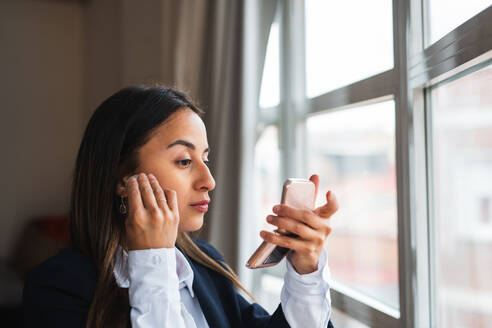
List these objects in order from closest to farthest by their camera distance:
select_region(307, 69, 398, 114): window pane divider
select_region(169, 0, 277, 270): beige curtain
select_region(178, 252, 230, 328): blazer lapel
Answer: select_region(178, 252, 230, 328): blazer lapel < select_region(307, 69, 398, 114): window pane divider < select_region(169, 0, 277, 270): beige curtain

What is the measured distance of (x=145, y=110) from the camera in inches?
44.1

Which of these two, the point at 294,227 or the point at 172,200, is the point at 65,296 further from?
the point at 294,227

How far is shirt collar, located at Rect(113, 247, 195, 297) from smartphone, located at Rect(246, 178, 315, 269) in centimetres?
21

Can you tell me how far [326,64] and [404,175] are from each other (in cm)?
70

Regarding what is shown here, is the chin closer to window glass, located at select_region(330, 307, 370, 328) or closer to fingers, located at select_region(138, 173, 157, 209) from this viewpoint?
fingers, located at select_region(138, 173, 157, 209)

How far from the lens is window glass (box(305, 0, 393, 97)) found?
1.49 m

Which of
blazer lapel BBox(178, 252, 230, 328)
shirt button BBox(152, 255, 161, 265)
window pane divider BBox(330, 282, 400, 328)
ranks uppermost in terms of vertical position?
shirt button BBox(152, 255, 161, 265)

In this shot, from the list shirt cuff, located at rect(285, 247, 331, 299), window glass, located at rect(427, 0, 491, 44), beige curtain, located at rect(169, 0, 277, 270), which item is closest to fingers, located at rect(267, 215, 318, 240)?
shirt cuff, located at rect(285, 247, 331, 299)

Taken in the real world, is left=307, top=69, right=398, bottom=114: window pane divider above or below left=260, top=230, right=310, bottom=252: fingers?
above

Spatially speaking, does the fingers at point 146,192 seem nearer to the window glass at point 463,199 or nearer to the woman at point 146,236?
the woman at point 146,236

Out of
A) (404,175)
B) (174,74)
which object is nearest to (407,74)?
(404,175)

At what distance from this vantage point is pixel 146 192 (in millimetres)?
976

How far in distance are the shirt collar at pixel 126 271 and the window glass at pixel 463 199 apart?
627 mm

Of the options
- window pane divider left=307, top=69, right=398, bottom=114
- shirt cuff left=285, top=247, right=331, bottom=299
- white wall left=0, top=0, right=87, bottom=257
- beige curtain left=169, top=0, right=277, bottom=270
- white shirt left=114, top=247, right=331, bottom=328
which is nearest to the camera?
white shirt left=114, top=247, right=331, bottom=328
